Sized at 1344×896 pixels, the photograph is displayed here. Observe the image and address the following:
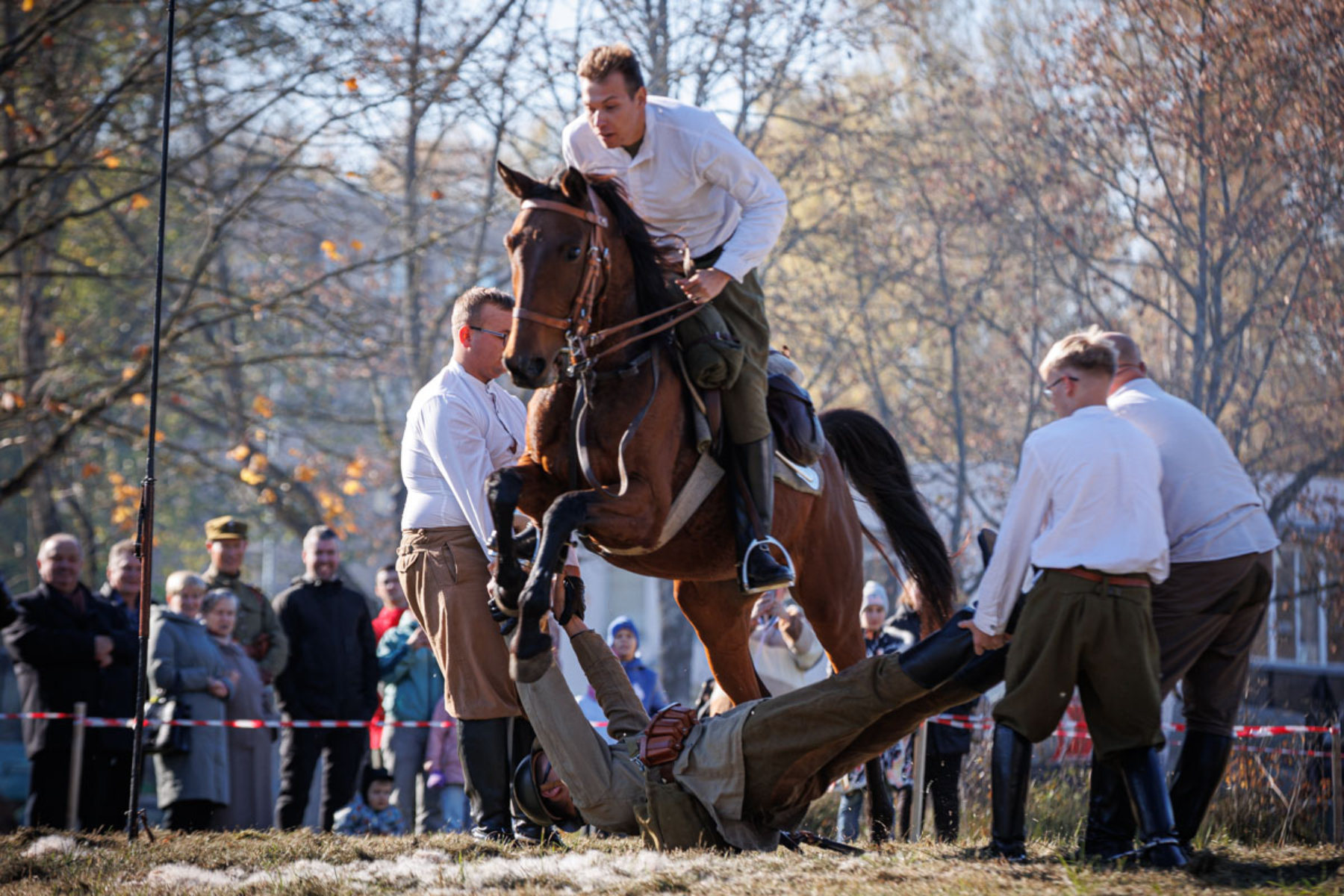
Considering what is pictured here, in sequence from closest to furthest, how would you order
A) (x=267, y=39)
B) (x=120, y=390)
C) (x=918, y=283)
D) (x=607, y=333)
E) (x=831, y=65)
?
1. (x=607, y=333)
2. (x=120, y=390)
3. (x=267, y=39)
4. (x=831, y=65)
5. (x=918, y=283)

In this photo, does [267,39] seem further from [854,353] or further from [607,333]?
[607,333]

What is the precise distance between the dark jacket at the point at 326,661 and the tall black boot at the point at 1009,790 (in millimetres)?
5675

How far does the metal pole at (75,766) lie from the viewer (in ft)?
27.7

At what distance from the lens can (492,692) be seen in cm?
617

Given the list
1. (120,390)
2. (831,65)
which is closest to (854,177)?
(831,65)

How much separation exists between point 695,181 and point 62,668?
536 cm

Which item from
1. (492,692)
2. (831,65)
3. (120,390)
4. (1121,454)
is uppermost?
(831,65)

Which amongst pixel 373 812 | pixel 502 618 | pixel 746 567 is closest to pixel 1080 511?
pixel 746 567

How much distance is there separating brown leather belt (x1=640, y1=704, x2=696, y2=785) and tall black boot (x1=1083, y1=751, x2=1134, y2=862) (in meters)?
1.53

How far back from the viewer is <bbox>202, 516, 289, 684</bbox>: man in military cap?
31.3 feet

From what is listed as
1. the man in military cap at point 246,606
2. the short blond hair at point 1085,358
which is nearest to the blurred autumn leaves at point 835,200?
the man in military cap at point 246,606

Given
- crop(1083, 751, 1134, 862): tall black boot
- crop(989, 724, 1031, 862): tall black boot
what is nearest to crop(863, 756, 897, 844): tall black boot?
crop(1083, 751, 1134, 862): tall black boot

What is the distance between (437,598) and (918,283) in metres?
14.1

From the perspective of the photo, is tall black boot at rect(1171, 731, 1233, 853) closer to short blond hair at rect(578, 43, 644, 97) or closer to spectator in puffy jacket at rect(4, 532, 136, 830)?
short blond hair at rect(578, 43, 644, 97)
